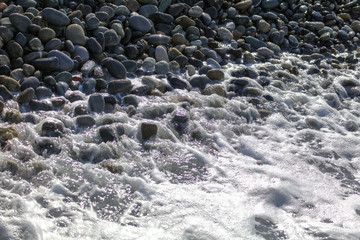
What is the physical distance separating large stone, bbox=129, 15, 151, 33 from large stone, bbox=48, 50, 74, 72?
2.99ft

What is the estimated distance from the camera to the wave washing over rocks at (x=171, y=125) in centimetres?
269

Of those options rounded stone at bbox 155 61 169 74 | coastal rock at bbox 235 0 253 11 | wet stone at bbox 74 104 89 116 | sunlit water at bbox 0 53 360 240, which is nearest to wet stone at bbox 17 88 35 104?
sunlit water at bbox 0 53 360 240

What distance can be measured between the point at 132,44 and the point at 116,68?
53cm

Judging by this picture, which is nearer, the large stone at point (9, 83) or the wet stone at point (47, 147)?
the wet stone at point (47, 147)

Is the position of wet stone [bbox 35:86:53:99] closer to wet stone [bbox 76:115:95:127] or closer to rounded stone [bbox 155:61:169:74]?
wet stone [bbox 76:115:95:127]

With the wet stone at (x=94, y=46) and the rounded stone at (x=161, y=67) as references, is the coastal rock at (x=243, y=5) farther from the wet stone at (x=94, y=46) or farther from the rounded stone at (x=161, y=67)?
the wet stone at (x=94, y=46)

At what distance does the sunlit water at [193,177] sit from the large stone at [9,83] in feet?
1.29

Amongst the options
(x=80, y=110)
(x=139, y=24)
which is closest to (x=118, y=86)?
(x=80, y=110)

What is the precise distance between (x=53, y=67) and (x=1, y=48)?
46cm

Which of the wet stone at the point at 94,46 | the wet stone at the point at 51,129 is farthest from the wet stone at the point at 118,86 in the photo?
the wet stone at the point at 51,129

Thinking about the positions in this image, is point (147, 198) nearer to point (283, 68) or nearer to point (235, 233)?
point (235, 233)

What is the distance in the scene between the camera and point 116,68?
4.04 m

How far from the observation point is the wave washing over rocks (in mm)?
2693

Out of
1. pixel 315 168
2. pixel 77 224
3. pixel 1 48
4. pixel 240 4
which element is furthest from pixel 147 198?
pixel 240 4
